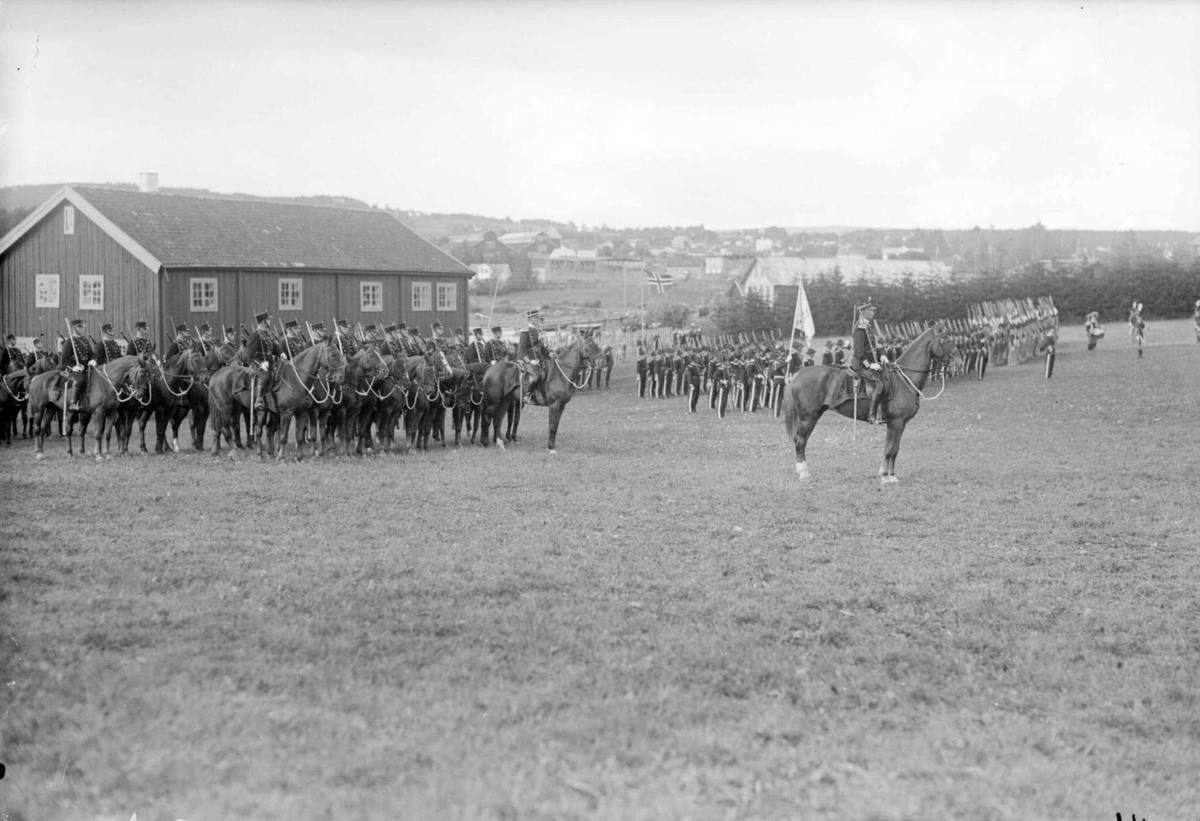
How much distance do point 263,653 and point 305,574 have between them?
2.47 metres

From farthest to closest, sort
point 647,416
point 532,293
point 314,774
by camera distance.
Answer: point 532,293
point 647,416
point 314,774

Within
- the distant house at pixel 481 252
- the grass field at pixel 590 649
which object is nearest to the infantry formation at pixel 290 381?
the grass field at pixel 590 649

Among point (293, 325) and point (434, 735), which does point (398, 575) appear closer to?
point (434, 735)

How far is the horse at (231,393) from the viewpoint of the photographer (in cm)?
1986

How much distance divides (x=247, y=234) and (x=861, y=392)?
28022 millimetres

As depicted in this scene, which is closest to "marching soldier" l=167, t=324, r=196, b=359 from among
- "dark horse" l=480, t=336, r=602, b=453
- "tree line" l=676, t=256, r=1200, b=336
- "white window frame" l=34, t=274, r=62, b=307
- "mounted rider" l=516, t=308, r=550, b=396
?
"dark horse" l=480, t=336, r=602, b=453

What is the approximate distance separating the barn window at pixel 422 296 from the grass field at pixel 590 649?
27.9 m

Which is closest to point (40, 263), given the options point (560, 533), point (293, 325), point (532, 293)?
point (293, 325)

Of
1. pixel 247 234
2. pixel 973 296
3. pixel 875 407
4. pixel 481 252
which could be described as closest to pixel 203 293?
pixel 247 234

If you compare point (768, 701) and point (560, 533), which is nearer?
point (768, 701)

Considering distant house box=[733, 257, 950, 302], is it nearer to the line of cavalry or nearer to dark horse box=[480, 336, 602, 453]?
dark horse box=[480, 336, 602, 453]

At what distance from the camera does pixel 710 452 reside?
Result: 888 inches

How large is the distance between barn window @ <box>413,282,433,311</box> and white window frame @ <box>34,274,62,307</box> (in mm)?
13134

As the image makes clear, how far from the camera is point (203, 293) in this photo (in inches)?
1454
